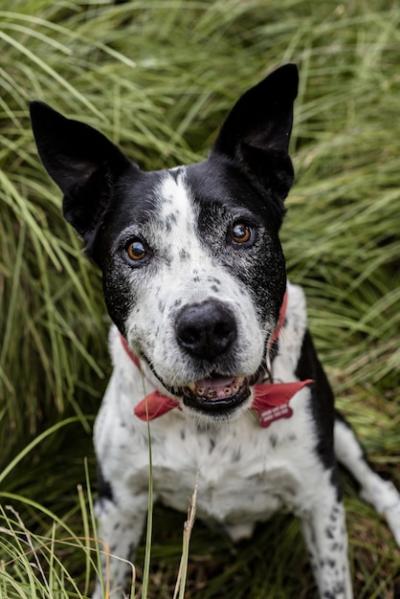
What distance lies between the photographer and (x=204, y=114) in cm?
420

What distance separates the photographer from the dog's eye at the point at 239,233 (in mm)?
2451

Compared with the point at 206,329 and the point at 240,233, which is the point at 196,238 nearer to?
the point at 240,233

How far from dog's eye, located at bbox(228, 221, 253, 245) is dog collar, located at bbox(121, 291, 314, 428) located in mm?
275

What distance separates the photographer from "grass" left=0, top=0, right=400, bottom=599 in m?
3.39

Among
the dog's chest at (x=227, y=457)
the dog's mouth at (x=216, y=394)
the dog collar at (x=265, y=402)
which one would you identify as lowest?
the dog's chest at (x=227, y=457)

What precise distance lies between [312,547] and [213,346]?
102 cm

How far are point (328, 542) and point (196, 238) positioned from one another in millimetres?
1125

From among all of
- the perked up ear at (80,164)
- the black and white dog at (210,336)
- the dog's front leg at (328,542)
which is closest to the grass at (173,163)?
the dog's front leg at (328,542)

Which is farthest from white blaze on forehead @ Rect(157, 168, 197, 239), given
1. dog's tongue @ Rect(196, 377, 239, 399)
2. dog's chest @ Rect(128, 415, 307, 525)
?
dog's chest @ Rect(128, 415, 307, 525)

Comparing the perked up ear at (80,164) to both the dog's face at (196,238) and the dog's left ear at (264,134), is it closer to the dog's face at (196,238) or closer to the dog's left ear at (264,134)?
the dog's face at (196,238)

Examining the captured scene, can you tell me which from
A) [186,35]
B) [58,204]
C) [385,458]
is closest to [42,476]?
[58,204]

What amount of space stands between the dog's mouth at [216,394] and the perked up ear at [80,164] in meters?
0.59

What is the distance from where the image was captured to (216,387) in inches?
94.6

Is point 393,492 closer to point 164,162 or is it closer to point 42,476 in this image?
point 42,476
